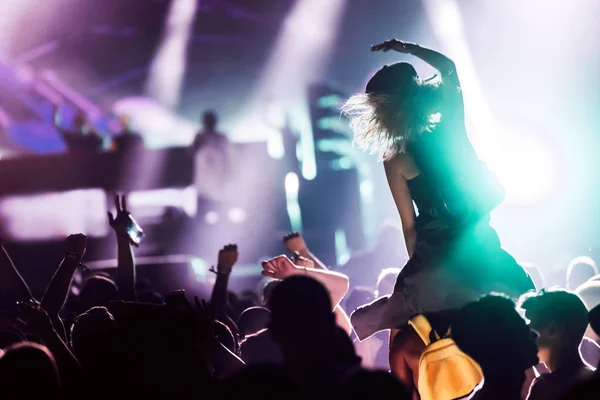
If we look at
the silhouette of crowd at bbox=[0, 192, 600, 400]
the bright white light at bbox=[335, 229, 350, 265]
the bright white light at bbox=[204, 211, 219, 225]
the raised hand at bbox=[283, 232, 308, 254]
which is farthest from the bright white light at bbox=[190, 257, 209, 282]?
the silhouette of crowd at bbox=[0, 192, 600, 400]

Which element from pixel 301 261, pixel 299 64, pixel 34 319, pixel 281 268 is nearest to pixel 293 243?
pixel 301 261

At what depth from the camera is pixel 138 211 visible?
35.2 ft

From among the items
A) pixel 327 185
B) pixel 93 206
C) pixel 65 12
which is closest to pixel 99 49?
pixel 65 12

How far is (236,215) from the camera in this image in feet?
33.3

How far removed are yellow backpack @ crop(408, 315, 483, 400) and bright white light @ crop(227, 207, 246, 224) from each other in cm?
758

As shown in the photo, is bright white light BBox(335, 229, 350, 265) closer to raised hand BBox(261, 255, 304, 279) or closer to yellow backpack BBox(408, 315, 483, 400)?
raised hand BBox(261, 255, 304, 279)

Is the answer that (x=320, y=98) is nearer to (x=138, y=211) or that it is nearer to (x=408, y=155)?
(x=138, y=211)

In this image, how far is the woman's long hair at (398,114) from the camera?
2.65 metres

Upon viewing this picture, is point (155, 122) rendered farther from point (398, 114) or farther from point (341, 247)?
point (398, 114)

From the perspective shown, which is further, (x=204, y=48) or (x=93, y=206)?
(x=204, y=48)

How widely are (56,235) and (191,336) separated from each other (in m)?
8.99

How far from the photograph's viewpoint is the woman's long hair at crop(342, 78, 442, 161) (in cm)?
265

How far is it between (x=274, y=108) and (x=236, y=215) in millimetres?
2240

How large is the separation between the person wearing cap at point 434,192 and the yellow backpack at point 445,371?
16 centimetres
